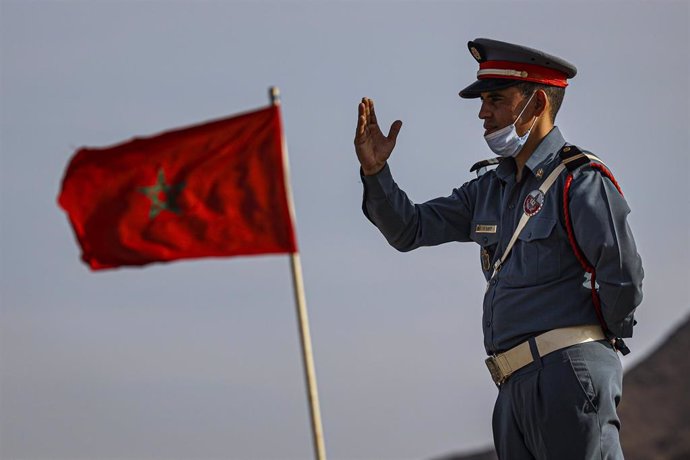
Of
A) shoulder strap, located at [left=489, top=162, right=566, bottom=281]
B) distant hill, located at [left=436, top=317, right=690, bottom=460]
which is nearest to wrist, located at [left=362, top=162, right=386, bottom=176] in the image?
shoulder strap, located at [left=489, top=162, right=566, bottom=281]

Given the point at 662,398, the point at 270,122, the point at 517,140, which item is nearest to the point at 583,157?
the point at 517,140

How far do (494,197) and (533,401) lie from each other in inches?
43.8

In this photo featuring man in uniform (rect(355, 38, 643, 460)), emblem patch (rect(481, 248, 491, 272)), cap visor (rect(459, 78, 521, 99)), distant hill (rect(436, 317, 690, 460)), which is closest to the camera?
man in uniform (rect(355, 38, 643, 460))

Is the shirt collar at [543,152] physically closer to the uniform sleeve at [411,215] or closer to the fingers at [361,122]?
the uniform sleeve at [411,215]

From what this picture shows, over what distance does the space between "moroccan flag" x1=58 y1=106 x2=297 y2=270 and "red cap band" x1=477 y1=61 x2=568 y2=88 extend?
1.63m

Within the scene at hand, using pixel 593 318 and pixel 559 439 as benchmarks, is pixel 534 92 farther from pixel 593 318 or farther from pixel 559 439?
pixel 559 439

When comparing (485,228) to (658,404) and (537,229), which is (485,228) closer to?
(537,229)

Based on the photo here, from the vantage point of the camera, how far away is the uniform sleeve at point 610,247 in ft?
26.2

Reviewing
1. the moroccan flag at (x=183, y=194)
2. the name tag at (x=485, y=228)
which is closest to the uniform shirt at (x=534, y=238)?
the name tag at (x=485, y=228)

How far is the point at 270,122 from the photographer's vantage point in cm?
988

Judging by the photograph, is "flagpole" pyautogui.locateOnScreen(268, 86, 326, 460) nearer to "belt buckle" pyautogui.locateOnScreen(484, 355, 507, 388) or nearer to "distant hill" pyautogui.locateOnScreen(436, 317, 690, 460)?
"belt buckle" pyautogui.locateOnScreen(484, 355, 507, 388)

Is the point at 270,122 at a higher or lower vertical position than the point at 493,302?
higher

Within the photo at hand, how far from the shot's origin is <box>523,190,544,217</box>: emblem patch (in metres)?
→ 8.37

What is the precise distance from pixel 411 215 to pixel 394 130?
430 mm
